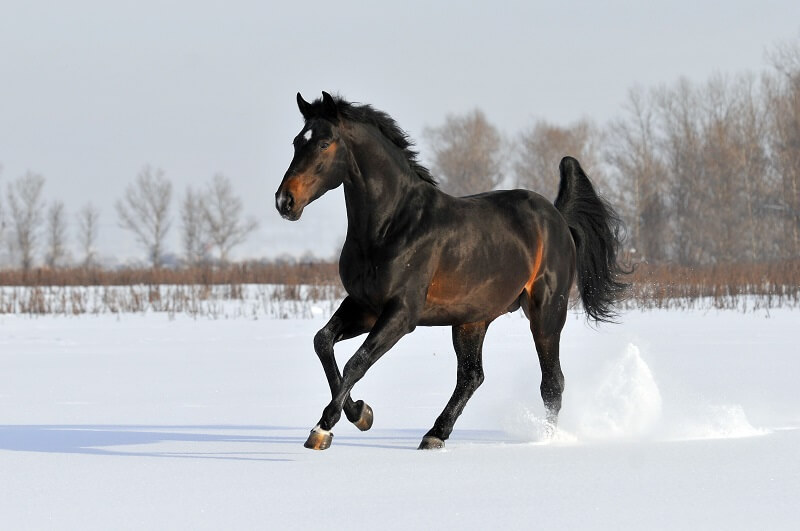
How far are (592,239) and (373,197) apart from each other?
2.21m

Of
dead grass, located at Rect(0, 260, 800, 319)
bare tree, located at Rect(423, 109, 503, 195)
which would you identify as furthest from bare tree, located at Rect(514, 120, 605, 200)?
dead grass, located at Rect(0, 260, 800, 319)

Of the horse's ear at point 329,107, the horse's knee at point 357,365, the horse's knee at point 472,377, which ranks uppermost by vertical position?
the horse's ear at point 329,107

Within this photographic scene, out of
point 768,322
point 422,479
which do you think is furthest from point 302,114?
point 768,322

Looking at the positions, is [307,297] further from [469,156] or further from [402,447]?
[469,156]

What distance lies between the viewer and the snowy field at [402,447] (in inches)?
156

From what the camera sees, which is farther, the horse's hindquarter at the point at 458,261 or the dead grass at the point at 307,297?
the dead grass at the point at 307,297

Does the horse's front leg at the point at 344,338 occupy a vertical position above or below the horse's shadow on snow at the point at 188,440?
above

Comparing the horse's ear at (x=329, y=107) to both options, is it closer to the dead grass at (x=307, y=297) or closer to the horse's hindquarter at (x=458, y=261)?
the horse's hindquarter at (x=458, y=261)

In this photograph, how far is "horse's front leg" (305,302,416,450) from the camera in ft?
17.4

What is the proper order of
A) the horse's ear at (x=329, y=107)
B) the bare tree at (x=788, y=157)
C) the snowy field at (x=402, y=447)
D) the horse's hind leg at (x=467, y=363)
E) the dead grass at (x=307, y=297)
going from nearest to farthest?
the snowy field at (x=402, y=447), the horse's ear at (x=329, y=107), the horse's hind leg at (x=467, y=363), the dead grass at (x=307, y=297), the bare tree at (x=788, y=157)

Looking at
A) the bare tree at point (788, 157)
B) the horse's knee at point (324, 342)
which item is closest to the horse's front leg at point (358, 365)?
the horse's knee at point (324, 342)

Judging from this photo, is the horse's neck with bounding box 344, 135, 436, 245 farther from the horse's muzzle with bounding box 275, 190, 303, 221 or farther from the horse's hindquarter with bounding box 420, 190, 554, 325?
the horse's muzzle with bounding box 275, 190, 303, 221

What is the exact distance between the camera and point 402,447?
5.86 m

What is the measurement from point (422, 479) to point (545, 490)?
0.59 meters
